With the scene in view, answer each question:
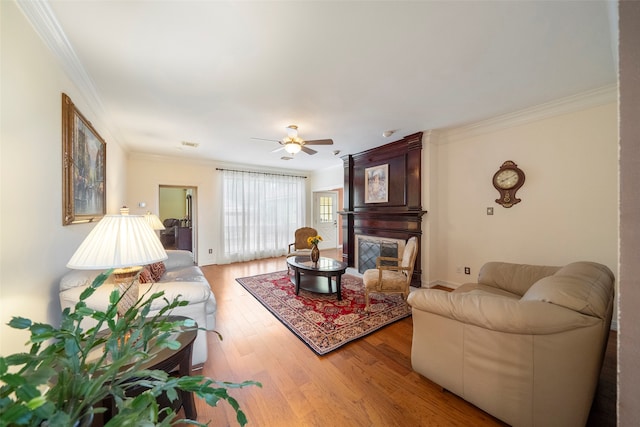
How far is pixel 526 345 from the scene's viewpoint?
1.25m

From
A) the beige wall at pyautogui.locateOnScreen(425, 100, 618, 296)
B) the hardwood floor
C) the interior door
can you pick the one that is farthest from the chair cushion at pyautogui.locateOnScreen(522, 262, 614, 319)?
the interior door

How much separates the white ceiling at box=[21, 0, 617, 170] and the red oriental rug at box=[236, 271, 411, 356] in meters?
2.42

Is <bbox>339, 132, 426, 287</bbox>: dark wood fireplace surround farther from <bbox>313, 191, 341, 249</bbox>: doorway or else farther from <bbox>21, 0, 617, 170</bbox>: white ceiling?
<bbox>313, 191, 341, 249</bbox>: doorway

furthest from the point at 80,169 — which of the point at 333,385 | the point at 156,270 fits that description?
the point at 333,385

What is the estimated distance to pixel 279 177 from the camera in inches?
250

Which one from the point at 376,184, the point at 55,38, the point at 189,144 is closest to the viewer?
the point at 55,38

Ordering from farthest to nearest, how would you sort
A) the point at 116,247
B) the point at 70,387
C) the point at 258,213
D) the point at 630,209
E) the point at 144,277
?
the point at 258,213
the point at 144,277
the point at 116,247
the point at 630,209
the point at 70,387

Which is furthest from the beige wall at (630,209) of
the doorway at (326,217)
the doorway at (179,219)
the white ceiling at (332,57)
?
the doorway at (326,217)

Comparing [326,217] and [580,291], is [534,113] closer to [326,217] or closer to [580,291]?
[580,291]

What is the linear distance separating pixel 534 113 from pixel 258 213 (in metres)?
5.42

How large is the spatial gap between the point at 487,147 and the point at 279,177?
462cm

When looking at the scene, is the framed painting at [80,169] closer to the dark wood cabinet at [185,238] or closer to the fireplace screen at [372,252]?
the dark wood cabinet at [185,238]

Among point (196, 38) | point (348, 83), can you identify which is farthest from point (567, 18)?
point (196, 38)

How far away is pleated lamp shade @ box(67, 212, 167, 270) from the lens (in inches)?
47.0
